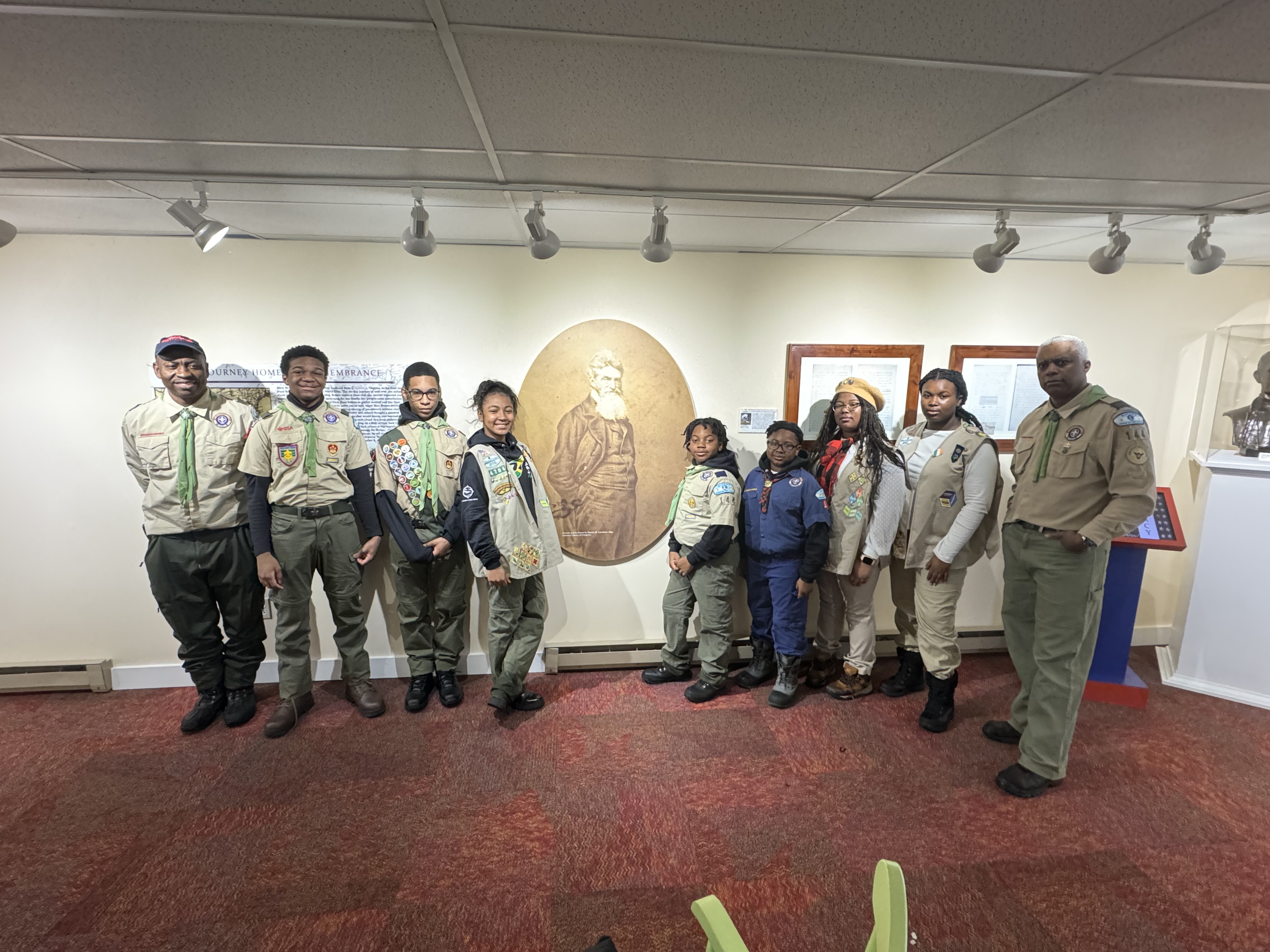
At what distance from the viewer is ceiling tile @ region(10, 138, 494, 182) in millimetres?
1600

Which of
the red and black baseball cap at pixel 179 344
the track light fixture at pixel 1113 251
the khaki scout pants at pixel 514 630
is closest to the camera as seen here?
the track light fixture at pixel 1113 251

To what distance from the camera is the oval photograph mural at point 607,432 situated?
288cm

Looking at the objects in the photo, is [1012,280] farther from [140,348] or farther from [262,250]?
[140,348]

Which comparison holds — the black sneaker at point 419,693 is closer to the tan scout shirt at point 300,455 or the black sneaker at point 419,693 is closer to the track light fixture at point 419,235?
the tan scout shirt at point 300,455

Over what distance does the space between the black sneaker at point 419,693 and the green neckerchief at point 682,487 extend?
4.80 feet

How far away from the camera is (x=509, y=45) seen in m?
1.10

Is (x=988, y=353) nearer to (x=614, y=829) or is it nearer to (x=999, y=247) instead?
(x=999, y=247)

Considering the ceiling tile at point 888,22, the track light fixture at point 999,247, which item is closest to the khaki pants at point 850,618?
the track light fixture at point 999,247

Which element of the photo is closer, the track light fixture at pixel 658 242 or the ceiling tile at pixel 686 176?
the ceiling tile at pixel 686 176

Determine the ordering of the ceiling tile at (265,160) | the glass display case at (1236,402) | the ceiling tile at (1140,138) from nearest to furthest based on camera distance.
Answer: the ceiling tile at (1140,138) → the ceiling tile at (265,160) → the glass display case at (1236,402)

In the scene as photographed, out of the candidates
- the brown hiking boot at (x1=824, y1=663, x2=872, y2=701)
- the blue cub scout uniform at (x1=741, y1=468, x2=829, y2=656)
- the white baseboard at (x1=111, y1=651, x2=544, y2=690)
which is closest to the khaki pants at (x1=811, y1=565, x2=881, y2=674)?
the brown hiking boot at (x1=824, y1=663, x2=872, y2=701)

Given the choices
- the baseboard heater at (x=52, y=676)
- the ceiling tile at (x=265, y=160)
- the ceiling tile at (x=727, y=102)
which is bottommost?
the baseboard heater at (x=52, y=676)

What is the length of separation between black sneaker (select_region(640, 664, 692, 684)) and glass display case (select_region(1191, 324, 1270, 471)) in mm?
2951

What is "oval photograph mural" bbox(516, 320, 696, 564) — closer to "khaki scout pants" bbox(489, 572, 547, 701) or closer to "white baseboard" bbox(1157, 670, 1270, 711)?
"khaki scout pants" bbox(489, 572, 547, 701)
